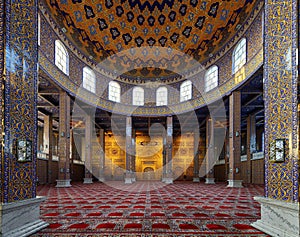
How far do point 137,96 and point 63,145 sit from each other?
7.20m

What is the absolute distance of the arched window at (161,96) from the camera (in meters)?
17.3

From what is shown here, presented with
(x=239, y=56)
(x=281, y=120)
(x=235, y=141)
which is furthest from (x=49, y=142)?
(x=281, y=120)

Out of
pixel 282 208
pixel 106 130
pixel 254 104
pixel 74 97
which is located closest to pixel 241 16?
pixel 254 104

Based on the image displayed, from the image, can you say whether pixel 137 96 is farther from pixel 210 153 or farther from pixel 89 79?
pixel 210 153

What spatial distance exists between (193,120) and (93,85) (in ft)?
27.3

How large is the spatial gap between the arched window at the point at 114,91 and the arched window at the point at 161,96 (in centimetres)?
296

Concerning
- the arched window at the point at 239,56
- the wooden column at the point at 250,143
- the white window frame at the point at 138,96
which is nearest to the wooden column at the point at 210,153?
the wooden column at the point at 250,143

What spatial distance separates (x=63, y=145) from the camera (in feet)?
39.4

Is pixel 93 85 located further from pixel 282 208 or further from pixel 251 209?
pixel 282 208

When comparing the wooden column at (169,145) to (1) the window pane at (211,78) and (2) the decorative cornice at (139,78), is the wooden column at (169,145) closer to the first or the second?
(2) the decorative cornice at (139,78)

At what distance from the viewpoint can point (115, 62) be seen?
16.2 meters

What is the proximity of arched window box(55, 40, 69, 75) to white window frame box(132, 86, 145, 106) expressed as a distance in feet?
20.1

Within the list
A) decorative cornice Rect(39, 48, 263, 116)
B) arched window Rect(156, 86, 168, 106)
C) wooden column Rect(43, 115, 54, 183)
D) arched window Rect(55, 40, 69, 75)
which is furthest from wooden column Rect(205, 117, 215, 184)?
wooden column Rect(43, 115, 54, 183)

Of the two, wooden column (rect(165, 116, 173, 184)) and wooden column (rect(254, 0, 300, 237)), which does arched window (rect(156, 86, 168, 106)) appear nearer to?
wooden column (rect(165, 116, 173, 184))
